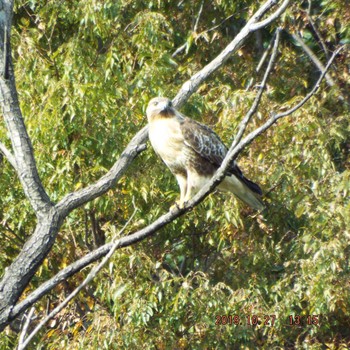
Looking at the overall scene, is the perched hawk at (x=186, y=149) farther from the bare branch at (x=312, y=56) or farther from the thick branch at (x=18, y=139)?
the bare branch at (x=312, y=56)

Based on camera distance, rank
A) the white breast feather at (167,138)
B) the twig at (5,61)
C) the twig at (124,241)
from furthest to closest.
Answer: the white breast feather at (167,138), the twig at (5,61), the twig at (124,241)

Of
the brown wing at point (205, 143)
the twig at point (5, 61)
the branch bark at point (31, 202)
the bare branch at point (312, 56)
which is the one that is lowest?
the branch bark at point (31, 202)

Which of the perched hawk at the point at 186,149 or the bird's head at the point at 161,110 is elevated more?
the bird's head at the point at 161,110

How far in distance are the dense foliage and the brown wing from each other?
859 millimetres

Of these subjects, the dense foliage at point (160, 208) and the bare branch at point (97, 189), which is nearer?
the bare branch at point (97, 189)

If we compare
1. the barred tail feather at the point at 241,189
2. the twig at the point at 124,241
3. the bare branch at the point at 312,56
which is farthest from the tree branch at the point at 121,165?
the bare branch at the point at 312,56

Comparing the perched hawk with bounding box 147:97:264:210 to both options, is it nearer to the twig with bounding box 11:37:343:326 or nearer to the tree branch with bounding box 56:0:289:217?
the tree branch with bounding box 56:0:289:217

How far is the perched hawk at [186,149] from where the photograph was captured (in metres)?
5.45

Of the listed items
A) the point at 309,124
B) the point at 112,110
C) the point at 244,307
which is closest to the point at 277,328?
the point at 244,307

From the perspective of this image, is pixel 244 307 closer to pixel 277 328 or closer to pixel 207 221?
pixel 277 328

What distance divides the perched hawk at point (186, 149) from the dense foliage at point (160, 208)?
0.84m

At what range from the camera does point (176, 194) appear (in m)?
6.41

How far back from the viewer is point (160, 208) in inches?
263

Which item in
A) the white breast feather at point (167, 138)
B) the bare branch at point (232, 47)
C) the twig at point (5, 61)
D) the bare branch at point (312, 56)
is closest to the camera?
the twig at point (5, 61)
